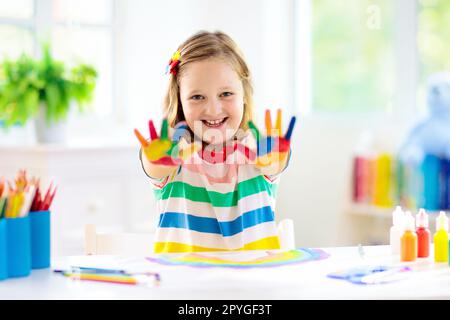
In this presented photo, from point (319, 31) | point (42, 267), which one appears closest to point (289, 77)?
point (319, 31)

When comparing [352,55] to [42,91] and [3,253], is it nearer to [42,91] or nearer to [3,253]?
[42,91]

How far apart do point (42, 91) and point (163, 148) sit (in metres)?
1.69

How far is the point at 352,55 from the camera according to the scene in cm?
351

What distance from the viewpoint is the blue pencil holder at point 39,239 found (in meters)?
1.34

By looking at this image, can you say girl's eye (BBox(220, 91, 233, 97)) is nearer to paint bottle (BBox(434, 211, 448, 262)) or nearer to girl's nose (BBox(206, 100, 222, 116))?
girl's nose (BBox(206, 100, 222, 116))

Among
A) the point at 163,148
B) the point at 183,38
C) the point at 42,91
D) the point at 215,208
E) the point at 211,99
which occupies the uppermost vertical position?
the point at 183,38

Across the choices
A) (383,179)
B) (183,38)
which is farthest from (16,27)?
(383,179)

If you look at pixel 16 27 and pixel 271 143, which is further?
Result: pixel 16 27

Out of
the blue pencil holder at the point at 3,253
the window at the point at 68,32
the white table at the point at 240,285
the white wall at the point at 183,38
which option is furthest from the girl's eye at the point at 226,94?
the white wall at the point at 183,38

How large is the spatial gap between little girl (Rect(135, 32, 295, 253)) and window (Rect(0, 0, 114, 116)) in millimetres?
1639

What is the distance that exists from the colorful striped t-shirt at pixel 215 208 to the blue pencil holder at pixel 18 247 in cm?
35

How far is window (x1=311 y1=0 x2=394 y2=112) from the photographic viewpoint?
337 centimetres

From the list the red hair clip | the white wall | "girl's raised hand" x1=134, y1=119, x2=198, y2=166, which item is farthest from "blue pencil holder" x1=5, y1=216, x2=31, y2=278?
the white wall

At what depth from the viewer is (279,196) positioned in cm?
370
